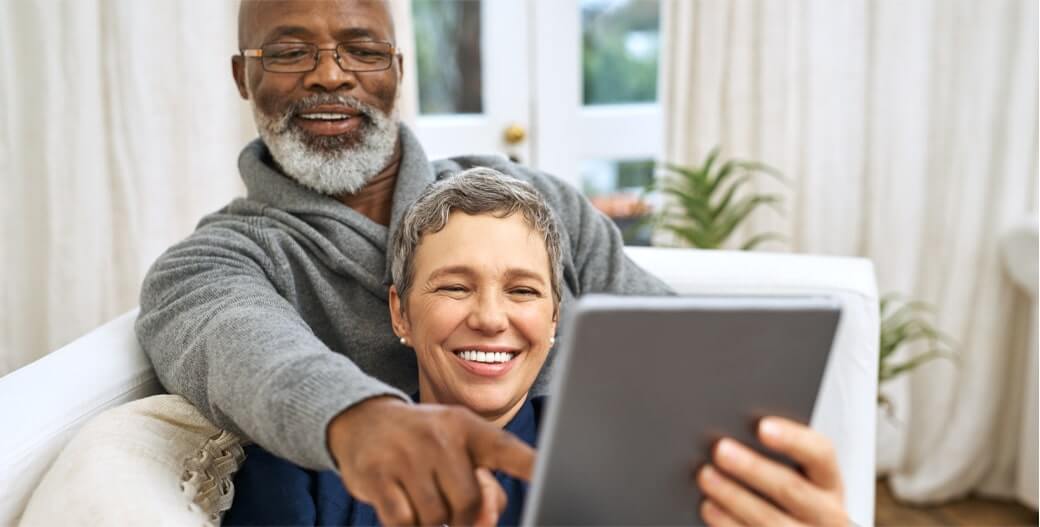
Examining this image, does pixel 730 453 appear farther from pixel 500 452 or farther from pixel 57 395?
pixel 57 395

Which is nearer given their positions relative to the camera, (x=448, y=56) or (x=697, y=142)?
(x=697, y=142)

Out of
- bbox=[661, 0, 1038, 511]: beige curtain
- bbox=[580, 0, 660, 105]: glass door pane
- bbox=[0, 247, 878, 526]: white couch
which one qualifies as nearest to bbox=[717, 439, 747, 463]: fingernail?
bbox=[0, 247, 878, 526]: white couch

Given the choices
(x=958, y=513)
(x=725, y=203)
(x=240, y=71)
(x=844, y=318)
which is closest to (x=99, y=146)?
(x=240, y=71)

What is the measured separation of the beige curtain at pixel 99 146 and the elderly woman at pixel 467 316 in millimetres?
1046

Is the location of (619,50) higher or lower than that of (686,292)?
higher

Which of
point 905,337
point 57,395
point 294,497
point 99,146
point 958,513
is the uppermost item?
point 99,146

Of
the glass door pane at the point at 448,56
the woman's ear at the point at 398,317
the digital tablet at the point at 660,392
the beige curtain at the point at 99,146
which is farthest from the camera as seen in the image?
the glass door pane at the point at 448,56

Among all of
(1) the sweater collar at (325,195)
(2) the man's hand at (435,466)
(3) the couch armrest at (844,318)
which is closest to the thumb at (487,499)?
(2) the man's hand at (435,466)

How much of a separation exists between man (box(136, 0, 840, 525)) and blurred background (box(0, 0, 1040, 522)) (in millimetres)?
635

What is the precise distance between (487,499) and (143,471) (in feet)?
1.55

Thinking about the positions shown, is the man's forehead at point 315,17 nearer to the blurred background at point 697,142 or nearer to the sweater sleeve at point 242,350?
the sweater sleeve at point 242,350

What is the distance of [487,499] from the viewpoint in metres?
0.75

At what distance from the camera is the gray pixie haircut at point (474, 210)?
1.28 metres

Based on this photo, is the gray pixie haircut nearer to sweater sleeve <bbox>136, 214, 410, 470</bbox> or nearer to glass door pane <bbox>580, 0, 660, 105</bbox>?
sweater sleeve <bbox>136, 214, 410, 470</bbox>
